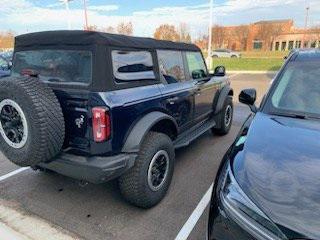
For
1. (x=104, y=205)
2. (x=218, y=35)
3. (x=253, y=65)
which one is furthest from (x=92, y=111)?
(x=218, y=35)

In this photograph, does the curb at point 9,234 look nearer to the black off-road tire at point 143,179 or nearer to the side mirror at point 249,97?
the black off-road tire at point 143,179

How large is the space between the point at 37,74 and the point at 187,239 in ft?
7.43

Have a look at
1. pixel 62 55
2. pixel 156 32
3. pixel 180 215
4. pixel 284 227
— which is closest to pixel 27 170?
pixel 62 55

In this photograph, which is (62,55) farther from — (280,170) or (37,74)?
(280,170)

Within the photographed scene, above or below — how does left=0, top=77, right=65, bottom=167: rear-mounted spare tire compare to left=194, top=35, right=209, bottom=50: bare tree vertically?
above

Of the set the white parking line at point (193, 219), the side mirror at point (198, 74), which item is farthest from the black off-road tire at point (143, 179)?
the side mirror at point (198, 74)

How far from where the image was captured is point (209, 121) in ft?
17.8

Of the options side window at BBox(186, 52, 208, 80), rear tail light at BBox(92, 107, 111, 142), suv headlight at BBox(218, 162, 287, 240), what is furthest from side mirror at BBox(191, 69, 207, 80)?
suv headlight at BBox(218, 162, 287, 240)

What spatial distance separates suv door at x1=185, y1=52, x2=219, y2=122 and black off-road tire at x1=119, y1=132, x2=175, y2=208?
1.55 meters

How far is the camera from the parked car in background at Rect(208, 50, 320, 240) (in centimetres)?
169

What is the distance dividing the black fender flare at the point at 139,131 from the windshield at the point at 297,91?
46.1 inches

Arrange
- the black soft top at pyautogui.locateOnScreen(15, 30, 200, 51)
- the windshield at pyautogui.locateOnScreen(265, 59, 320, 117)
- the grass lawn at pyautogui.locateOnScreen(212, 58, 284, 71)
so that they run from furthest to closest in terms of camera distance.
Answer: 1. the grass lawn at pyautogui.locateOnScreen(212, 58, 284, 71)
2. the black soft top at pyautogui.locateOnScreen(15, 30, 200, 51)
3. the windshield at pyautogui.locateOnScreen(265, 59, 320, 117)

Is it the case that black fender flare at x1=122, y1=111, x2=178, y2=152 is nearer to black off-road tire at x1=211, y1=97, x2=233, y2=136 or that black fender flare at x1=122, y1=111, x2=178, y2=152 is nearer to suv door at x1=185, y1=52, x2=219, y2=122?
suv door at x1=185, y1=52, x2=219, y2=122

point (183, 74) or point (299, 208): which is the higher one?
point (183, 74)
